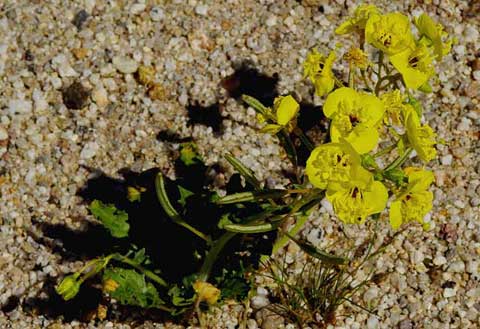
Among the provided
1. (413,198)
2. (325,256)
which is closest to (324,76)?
(413,198)

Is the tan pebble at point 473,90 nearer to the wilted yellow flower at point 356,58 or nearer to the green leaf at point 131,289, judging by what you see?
the wilted yellow flower at point 356,58

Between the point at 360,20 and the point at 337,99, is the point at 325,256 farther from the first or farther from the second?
the point at 360,20

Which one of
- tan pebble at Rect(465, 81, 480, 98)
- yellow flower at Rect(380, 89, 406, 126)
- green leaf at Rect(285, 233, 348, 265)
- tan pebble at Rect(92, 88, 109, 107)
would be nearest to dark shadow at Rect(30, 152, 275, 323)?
green leaf at Rect(285, 233, 348, 265)

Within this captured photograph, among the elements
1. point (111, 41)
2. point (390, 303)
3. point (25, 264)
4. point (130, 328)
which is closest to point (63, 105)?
point (111, 41)

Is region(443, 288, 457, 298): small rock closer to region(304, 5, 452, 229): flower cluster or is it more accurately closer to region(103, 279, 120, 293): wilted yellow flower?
region(304, 5, 452, 229): flower cluster

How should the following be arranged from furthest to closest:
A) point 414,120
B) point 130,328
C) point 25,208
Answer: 1. point 25,208
2. point 130,328
3. point 414,120

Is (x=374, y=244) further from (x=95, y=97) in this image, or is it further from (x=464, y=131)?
(x=95, y=97)
